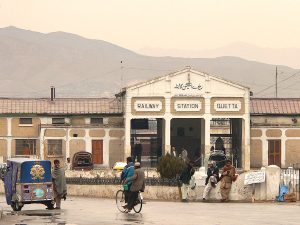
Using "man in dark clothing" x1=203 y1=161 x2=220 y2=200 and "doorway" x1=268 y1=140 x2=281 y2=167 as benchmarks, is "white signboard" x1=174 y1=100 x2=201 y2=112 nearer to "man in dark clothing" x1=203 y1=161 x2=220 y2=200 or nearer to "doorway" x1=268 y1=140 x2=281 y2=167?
"doorway" x1=268 y1=140 x2=281 y2=167

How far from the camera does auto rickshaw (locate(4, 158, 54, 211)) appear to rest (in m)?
27.1

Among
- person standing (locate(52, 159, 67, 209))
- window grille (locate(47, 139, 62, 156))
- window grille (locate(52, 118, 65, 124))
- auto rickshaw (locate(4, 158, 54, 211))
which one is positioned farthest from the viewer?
window grille (locate(52, 118, 65, 124))

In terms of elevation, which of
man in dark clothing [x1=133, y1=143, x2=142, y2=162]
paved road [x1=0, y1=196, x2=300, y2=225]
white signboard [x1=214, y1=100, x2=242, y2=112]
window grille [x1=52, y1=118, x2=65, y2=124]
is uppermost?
white signboard [x1=214, y1=100, x2=242, y2=112]

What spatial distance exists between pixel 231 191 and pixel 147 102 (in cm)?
3657

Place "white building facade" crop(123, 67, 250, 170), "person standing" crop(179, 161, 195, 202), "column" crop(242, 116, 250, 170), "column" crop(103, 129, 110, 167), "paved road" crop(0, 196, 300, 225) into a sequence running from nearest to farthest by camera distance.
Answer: "paved road" crop(0, 196, 300, 225)
"person standing" crop(179, 161, 195, 202)
"column" crop(242, 116, 250, 170)
"white building facade" crop(123, 67, 250, 170)
"column" crop(103, 129, 110, 167)

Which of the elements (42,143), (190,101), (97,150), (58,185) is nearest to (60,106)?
(42,143)

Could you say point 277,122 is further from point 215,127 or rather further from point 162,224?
point 162,224

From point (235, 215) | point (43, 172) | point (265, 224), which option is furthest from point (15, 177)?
point (265, 224)

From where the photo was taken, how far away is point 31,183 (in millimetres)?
27203

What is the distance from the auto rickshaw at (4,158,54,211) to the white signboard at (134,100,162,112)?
44.0 metres

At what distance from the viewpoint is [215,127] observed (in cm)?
11412

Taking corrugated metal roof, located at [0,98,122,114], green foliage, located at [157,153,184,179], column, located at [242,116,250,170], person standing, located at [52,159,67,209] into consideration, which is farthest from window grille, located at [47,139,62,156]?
person standing, located at [52,159,67,209]

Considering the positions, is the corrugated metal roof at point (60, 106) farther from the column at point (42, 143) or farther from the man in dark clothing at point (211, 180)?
the man in dark clothing at point (211, 180)

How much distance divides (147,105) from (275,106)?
12.0m
